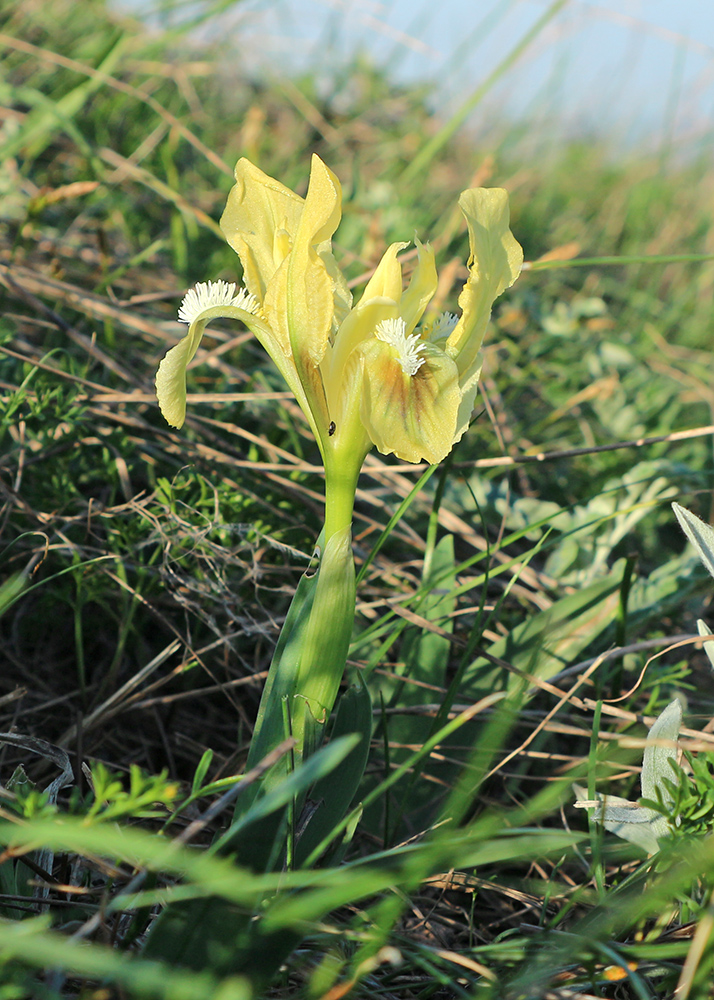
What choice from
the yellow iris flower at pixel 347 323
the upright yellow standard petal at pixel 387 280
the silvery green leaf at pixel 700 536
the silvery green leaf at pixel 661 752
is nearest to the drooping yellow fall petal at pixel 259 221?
the yellow iris flower at pixel 347 323

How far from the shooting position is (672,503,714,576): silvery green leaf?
1.00 m

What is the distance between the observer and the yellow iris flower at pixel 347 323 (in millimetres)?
830

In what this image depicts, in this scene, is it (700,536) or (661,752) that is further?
(700,536)

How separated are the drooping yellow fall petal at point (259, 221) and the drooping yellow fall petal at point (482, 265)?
8.4 inches

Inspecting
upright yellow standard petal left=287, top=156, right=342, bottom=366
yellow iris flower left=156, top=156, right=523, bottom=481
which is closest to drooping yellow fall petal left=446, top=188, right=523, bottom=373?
yellow iris flower left=156, top=156, right=523, bottom=481

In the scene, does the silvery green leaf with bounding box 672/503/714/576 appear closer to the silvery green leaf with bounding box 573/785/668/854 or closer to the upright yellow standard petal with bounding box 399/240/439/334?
the silvery green leaf with bounding box 573/785/668/854

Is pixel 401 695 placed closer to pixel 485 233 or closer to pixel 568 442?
pixel 485 233

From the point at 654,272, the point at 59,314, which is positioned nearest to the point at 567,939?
the point at 59,314

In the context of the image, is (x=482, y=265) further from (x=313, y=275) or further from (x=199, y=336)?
(x=199, y=336)

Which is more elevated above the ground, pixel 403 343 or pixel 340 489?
pixel 403 343

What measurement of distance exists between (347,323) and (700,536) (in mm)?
567

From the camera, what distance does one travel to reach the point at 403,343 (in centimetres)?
83

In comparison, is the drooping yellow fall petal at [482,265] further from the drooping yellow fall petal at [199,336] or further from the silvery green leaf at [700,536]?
the silvery green leaf at [700,536]

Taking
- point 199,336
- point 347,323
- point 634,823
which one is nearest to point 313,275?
point 347,323
